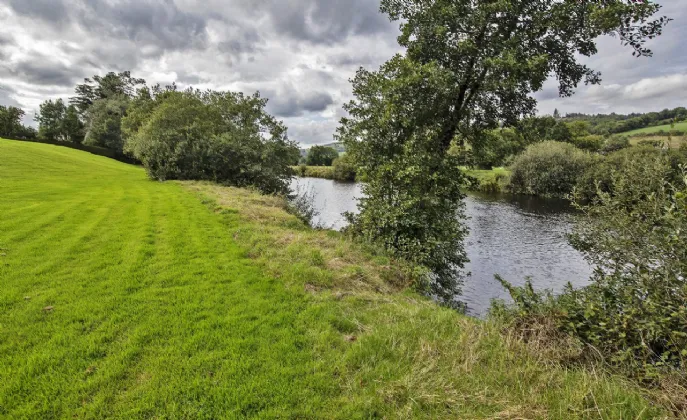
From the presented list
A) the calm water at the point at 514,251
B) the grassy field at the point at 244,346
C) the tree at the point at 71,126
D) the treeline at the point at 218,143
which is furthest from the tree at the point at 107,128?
the grassy field at the point at 244,346

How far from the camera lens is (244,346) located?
4.42 metres

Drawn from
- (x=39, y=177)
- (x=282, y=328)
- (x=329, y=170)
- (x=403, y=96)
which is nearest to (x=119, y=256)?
(x=282, y=328)

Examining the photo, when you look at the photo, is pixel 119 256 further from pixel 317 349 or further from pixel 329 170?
pixel 329 170

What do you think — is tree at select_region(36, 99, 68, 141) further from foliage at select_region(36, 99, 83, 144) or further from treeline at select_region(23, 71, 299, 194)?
treeline at select_region(23, 71, 299, 194)

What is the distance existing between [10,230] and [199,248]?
5.20 meters

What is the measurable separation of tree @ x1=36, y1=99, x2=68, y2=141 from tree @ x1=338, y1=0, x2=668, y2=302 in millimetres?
77594

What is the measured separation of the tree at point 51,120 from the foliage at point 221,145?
53258 mm

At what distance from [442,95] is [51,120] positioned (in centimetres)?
8619

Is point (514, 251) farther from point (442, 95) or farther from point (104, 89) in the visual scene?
point (104, 89)

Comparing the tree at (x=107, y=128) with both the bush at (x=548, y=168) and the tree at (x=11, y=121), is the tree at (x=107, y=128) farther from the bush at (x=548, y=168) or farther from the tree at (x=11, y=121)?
the bush at (x=548, y=168)

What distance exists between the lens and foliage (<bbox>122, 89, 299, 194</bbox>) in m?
24.2

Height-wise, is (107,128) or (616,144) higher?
(616,144)

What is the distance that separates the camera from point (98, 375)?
3.61m

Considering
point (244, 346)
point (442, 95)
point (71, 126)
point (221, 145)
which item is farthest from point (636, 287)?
point (71, 126)
